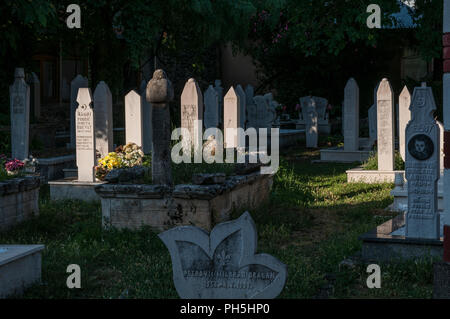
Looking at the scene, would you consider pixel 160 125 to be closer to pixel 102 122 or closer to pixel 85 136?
pixel 85 136

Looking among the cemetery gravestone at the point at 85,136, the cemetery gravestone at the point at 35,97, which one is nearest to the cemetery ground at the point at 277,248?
the cemetery gravestone at the point at 85,136

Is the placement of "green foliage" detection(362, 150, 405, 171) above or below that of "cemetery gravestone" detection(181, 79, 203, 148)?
below

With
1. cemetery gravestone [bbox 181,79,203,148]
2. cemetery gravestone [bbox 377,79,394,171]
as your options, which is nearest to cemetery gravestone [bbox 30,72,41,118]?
cemetery gravestone [bbox 181,79,203,148]

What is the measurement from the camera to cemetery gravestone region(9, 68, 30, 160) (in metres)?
12.7

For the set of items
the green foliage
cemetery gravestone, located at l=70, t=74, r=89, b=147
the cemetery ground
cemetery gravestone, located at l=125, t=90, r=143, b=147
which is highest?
cemetery gravestone, located at l=70, t=74, r=89, b=147

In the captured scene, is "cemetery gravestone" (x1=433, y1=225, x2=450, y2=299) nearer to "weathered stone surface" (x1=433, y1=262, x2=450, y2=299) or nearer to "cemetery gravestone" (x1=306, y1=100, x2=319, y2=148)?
"weathered stone surface" (x1=433, y1=262, x2=450, y2=299)

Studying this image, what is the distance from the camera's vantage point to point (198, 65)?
1981cm

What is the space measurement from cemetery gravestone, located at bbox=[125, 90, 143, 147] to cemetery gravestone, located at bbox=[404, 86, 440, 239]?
7.14 metres

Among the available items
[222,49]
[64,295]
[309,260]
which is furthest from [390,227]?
[222,49]

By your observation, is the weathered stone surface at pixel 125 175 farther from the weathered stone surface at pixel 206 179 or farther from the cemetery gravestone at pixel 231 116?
the cemetery gravestone at pixel 231 116

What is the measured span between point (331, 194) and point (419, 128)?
16.7 ft

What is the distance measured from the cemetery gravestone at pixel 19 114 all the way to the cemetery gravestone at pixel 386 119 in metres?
6.79

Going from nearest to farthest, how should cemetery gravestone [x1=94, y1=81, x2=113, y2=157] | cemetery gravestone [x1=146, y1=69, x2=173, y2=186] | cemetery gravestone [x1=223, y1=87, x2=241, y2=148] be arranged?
1. cemetery gravestone [x1=146, y1=69, x2=173, y2=186]
2. cemetery gravestone [x1=94, y1=81, x2=113, y2=157]
3. cemetery gravestone [x1=223, y1=87, x2=241, y2=148]

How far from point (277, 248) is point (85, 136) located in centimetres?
500
